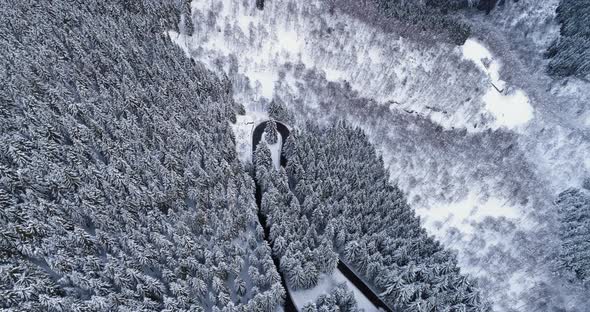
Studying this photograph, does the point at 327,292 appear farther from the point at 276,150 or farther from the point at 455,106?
the point at 455,106

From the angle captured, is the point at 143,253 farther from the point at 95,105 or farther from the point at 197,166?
the point at 95,105

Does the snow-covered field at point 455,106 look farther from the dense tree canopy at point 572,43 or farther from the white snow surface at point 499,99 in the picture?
the dense tree canopy at point 572,43

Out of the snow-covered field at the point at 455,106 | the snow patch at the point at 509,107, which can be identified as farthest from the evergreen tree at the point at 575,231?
the snow patch at the point at 509,107

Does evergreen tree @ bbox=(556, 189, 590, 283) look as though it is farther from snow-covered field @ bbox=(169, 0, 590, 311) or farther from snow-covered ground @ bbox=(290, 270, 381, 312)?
snow-covered ground @ bbox=(290, 270, 381, 312)

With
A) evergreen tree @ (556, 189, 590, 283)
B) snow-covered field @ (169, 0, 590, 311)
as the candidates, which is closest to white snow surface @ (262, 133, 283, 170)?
snow-covered field @ (169, 0, 590, 311)

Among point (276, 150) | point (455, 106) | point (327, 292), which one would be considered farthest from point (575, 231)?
point (276, 150)
